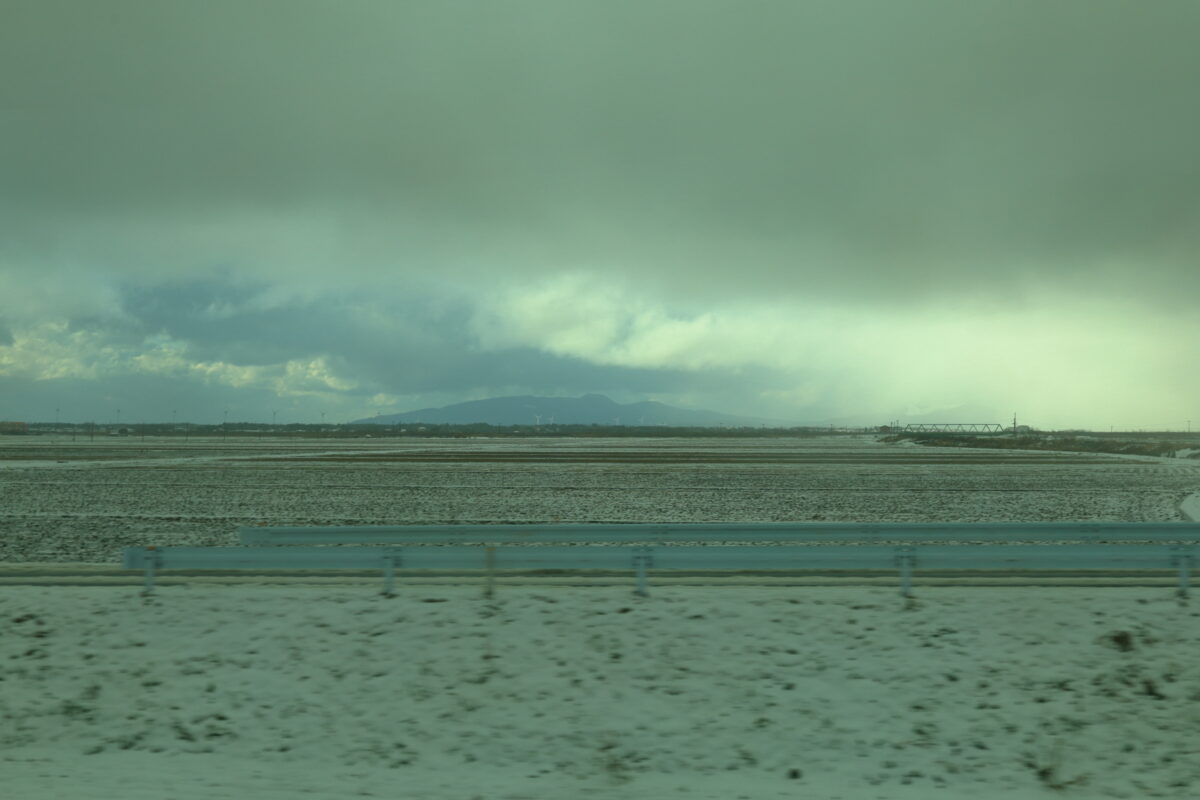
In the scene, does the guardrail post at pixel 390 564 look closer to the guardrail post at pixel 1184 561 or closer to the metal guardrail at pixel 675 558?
the metal guardrail at pixel 675 558

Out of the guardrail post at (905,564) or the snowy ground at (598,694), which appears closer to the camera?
the snowy ground at (598,694)

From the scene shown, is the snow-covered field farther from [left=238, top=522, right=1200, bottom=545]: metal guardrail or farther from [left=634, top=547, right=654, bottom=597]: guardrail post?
[left=238, top=522, right=1200, bottom=545]: metal guardrail

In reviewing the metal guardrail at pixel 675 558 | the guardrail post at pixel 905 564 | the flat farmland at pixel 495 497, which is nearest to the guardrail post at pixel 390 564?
the metal guardrail at pixel 675 558

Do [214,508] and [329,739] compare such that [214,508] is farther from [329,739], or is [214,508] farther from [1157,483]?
[1157,483]

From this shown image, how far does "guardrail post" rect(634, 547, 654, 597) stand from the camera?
44.8 ft

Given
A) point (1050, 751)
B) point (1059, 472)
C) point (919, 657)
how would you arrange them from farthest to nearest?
point (1059, 472) < point (919, 657) < point (1050, 751)

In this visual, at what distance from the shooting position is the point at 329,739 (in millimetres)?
10617

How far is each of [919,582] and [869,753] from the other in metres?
5.18

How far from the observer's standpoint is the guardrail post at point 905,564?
1355cm

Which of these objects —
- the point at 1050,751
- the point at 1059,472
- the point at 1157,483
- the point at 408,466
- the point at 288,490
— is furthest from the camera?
the point at 408,466

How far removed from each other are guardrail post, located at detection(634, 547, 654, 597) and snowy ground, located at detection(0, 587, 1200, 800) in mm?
267

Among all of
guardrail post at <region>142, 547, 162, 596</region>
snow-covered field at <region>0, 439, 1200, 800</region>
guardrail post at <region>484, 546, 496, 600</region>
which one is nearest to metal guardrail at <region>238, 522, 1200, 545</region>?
guardrail post at <region>484, 546, 496, 600</region>

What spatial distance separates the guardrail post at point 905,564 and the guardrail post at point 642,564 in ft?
12.7

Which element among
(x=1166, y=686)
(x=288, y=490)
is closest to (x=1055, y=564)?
(x=1166, y=686)
